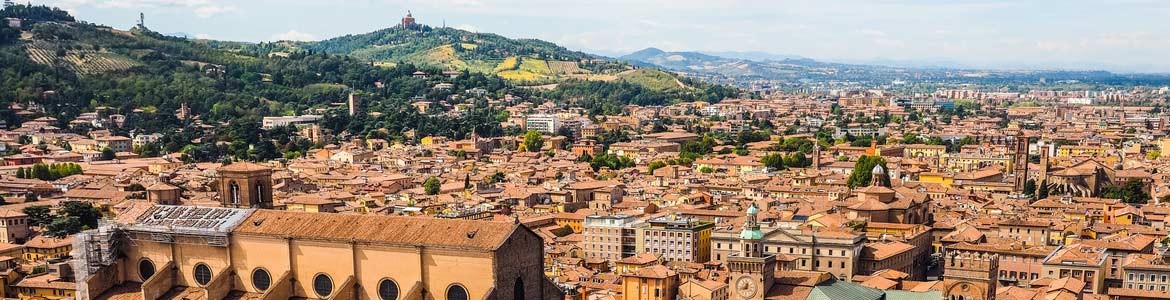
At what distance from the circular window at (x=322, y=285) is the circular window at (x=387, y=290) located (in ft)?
3.93

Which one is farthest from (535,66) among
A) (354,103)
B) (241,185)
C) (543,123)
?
(241,185)

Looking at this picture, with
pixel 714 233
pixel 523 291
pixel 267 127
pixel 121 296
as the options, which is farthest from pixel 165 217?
pixel 267 127

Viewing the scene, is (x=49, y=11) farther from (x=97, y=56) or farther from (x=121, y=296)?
(x=121, y=296)

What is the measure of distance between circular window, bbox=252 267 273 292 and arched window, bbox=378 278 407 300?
2.67m

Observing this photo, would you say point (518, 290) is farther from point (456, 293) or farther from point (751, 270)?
point (751, 270)

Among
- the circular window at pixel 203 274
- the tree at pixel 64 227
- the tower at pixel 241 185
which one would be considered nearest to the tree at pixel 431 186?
the tree at pixel 64 227

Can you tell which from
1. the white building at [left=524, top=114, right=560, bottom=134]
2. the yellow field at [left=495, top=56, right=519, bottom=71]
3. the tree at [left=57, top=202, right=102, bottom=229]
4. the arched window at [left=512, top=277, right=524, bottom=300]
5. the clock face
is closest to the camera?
the arched window at [left=512, top=277, right=524, bottom=300]

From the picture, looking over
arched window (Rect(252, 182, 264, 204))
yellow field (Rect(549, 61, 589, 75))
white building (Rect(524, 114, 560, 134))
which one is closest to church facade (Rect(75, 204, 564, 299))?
arched window (Rect(252, 182, 264, 204))

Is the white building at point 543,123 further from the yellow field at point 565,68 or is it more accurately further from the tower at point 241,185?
the tower at point 241,185

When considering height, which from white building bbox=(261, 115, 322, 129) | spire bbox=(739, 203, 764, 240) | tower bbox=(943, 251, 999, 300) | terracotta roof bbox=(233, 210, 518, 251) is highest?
terracotta roof bbox=(233, 210, 518, 251)

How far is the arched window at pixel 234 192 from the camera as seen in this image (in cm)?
2811

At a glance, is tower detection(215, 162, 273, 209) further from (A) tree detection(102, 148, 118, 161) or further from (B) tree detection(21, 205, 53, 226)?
(A) tree detection(102, 148, 118, 161)

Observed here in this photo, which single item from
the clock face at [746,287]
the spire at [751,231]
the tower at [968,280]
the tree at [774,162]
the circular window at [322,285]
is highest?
the circular window at [322,285]

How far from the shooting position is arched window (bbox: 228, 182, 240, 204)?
92.2ft
